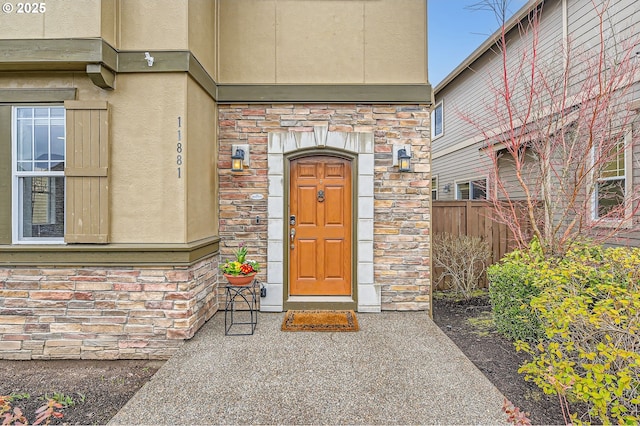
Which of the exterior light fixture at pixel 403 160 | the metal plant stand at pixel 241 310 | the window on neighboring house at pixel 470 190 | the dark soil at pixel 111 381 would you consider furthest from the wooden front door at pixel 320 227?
the window on neighboring house at pixel 470 190

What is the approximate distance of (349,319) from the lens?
163 inches

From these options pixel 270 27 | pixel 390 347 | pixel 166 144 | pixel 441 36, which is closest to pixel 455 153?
pixel 441 36

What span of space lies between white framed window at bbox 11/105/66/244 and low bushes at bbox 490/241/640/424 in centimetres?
487

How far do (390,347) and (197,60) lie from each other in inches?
157

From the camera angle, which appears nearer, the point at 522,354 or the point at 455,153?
the point at 522,354

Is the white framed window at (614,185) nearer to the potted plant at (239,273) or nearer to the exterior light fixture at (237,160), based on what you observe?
the potted plant at (239,273)

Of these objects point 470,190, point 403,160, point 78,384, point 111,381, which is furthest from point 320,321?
point 470,190

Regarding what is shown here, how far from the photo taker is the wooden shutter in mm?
3475

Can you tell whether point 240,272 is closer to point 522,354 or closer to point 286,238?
point 286,238

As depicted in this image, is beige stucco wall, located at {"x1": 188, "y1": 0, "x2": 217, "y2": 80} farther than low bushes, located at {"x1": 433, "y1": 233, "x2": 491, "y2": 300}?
No

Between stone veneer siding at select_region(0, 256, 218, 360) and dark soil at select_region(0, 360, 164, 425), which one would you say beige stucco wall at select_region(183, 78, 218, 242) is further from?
dark soil at select_region(0, 360, 164, 425)

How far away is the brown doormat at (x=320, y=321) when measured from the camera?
386 cm

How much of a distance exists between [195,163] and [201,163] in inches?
7.1

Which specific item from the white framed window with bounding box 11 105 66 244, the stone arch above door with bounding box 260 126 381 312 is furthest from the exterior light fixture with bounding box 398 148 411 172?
the white framed window with bounding box 11 105 66 244
